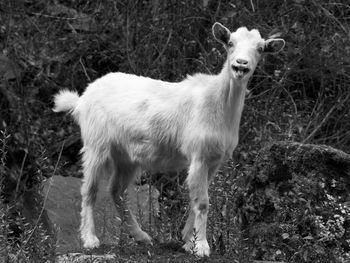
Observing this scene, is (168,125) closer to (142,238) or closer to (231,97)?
(231,97)

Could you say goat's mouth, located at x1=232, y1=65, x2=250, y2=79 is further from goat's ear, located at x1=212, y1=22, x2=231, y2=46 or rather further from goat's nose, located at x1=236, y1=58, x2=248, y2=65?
goat's ear, located at x1=212, y1=22, x2=231, y2=46

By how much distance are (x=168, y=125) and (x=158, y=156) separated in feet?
0.86

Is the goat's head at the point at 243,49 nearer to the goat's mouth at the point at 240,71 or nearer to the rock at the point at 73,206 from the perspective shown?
the goat's mouth at the point at 240,71

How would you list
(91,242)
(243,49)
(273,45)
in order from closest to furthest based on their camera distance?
(243,49) → (273,45) → (91,242)

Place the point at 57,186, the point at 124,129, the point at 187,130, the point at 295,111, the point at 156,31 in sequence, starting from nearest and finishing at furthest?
the point at 187,130 → the point at 124,129 → the point at 57,186 → the point at 295,111 → the point at 156,31

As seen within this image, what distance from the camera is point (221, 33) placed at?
5863 mm

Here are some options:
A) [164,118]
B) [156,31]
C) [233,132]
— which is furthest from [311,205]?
[156,31]

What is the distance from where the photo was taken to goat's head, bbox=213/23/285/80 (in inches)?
219

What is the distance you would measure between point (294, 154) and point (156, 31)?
4484 millimetres

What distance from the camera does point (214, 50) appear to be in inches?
363

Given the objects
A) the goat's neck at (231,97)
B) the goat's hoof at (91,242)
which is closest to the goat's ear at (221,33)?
the goat's neck at (231,97)

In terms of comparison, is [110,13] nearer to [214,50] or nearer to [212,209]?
[214,50]

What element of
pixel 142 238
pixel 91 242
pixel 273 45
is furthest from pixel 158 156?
→ pixel 273 45

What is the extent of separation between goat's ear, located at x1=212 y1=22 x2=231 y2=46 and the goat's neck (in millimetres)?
184
